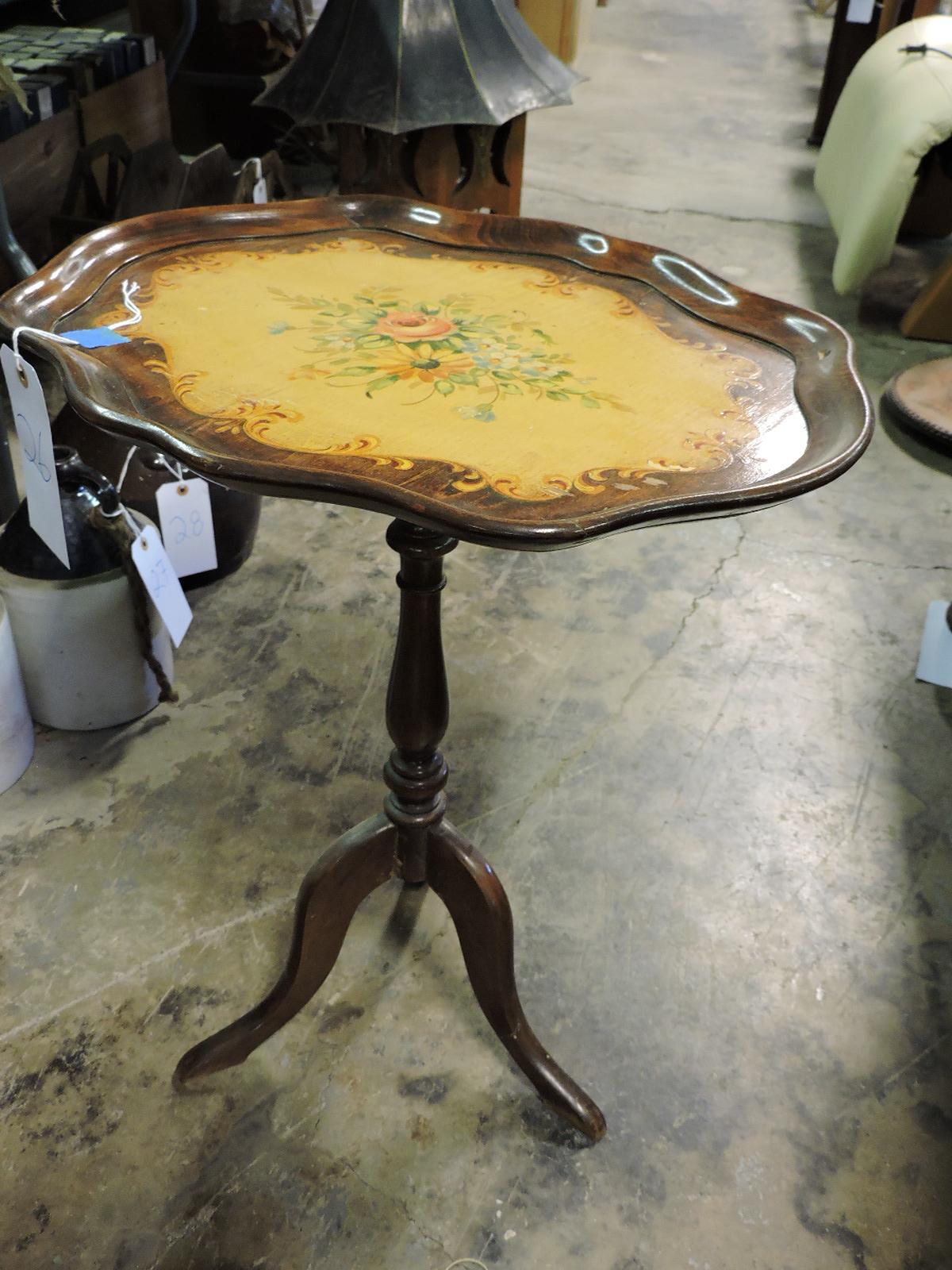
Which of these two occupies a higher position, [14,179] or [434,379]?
[434,379]

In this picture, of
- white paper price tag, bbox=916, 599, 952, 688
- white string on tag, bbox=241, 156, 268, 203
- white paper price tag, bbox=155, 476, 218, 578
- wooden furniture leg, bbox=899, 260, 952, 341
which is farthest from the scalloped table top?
wooden furniture leg, bbox=899, 260, 952, 341

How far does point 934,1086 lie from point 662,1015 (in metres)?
0.36

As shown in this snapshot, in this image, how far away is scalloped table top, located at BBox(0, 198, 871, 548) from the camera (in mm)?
952

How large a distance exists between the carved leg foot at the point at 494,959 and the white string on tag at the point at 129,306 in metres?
0.72


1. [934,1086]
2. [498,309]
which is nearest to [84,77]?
[498,309]

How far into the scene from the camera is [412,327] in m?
1.28

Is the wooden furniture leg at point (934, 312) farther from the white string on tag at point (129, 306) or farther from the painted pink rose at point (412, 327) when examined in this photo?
the white string on tag at point (129, 306)

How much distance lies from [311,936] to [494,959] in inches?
9.2

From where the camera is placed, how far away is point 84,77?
10.2ft

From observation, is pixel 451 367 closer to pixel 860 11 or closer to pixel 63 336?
pixel 63 336

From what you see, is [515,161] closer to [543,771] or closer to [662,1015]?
[543,771]

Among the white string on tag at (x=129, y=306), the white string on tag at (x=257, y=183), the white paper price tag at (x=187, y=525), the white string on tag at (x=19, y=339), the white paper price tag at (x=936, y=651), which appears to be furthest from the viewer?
the white string on tag at (x=257, y=183)

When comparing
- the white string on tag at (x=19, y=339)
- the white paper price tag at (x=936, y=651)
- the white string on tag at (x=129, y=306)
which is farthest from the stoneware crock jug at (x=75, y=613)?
the white paper price tag at (x=936, y=651)

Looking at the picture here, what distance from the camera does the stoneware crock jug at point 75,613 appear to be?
1748 millimetres
